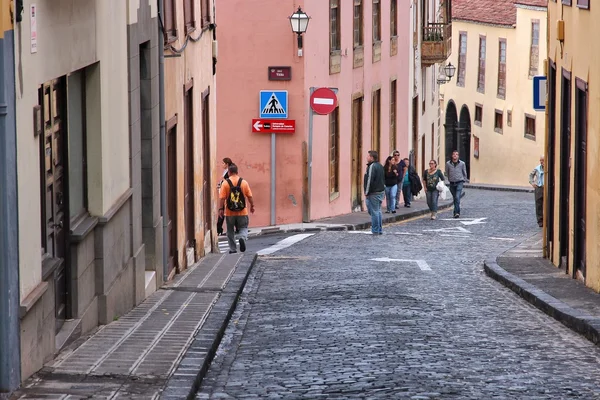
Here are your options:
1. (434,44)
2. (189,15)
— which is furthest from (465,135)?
(189,15)

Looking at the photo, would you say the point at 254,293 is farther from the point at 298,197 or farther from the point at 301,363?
the point at 298,197

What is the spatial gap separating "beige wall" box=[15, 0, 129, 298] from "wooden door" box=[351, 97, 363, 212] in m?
20.9

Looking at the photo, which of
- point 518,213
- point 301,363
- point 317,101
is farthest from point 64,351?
point 518,213

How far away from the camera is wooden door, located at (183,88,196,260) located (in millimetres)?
17395

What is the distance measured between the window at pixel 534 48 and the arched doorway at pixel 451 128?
903 cm

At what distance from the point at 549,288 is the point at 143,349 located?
5.90 meters

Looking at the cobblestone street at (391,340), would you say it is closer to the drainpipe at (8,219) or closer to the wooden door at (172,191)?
the wooden door at (172,191)

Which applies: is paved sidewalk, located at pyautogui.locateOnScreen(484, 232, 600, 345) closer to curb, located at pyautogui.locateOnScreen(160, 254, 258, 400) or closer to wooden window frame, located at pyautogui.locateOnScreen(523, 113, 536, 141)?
curb, located at pyautogui.locateOnScreen(160, 254, 258, 400)

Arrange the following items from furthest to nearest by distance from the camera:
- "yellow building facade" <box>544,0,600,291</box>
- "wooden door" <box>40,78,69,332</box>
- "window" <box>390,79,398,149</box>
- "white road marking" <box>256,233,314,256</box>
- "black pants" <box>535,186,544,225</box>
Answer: "window" <box>390,79,398,149</box> → "black pants" <box>535,186,544,225</box> → "white road marking" <box>256,233,314,256</box> → "yellow building facade" <box>544,0,600,291</box> → "wooden door" <box>40,78,69,332</box>

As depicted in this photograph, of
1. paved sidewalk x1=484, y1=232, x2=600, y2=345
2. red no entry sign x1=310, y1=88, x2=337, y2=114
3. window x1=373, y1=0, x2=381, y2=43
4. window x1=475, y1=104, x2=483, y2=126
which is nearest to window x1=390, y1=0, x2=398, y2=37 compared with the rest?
window x1=373, y1=0, x2=381, y2=43

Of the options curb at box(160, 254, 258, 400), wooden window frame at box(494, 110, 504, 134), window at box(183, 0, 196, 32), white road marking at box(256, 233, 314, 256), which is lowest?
white road marking at box(256, 233, 314, 256)

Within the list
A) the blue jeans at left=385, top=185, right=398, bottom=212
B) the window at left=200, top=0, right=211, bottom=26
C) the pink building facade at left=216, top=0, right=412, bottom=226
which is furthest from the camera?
the blue jeans at left=385, top=185, right=398, bottom=212

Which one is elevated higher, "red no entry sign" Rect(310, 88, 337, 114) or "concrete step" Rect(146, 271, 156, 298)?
"red no entry sign" Rect(310, 88, 337, 114)

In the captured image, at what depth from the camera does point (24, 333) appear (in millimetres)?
7613
